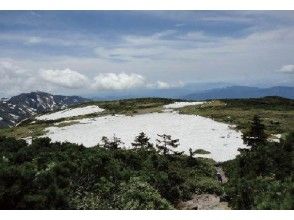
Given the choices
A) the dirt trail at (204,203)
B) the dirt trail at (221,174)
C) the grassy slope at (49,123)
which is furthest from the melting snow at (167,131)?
the dirt trail at (204,203)

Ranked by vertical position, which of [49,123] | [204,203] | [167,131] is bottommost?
[49,123]

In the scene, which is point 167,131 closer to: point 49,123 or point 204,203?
point 49,123

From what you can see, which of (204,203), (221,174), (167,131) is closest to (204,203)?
(204,203)

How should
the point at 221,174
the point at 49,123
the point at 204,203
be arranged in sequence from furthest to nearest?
the point at 49,123 < the point at 221,174 < the point at 204,203

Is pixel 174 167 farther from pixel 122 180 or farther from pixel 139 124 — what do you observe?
pixel 139 124

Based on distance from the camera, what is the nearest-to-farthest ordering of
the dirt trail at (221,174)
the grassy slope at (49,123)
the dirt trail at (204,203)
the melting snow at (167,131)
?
the dirt trail at (204,203) → the dirt trail at (221,174) → the melting snow at (167,131) → the grassy slope at (49,123)

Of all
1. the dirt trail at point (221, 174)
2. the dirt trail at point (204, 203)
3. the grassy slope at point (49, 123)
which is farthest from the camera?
the grassy slope at point (49, 123)

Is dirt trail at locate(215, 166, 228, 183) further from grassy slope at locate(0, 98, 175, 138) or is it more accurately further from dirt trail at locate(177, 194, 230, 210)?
grassy slope at locate(0, 98, 175, 138)

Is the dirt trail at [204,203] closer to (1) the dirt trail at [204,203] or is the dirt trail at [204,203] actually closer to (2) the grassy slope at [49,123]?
(1) the dirt trail at [204,203]

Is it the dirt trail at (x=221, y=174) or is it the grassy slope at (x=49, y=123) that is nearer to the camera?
the dirt trail at (x=221, y=174)
